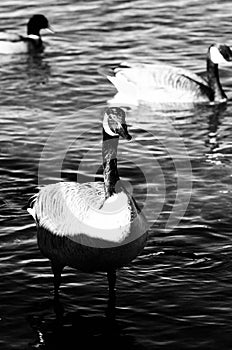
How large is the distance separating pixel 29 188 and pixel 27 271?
2945mm

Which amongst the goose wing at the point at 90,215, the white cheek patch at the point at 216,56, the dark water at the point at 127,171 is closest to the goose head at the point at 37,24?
the dark water at the point at 127,171

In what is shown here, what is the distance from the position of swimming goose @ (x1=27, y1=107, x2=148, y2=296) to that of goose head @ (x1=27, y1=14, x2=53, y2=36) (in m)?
12.5

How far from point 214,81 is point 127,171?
518 cm

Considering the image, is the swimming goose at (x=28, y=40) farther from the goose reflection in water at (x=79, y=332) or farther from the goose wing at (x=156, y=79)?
the goose reflection in water at (x=79, y=332)

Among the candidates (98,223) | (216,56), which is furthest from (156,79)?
(98,223)

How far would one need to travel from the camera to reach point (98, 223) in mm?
10352

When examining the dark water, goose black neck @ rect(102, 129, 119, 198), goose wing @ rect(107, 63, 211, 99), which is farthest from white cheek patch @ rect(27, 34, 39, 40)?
goose black neck @ rect(102, 129, 119, 198)

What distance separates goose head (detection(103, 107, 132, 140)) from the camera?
10.6 m

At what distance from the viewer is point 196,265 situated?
1206 cm

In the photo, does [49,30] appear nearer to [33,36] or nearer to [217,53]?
[33,36]

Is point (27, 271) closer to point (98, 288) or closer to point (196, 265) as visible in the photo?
point (98, 288)

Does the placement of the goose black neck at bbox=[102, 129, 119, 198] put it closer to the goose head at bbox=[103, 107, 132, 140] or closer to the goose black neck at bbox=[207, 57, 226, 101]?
the goose head at bbox=[103, 107, 132, 140]

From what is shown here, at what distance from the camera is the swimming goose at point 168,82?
65.3ft

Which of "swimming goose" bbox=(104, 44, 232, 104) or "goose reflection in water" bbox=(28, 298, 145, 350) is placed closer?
"goose reflection in water" bbox=(28, 298, 145, 350)
